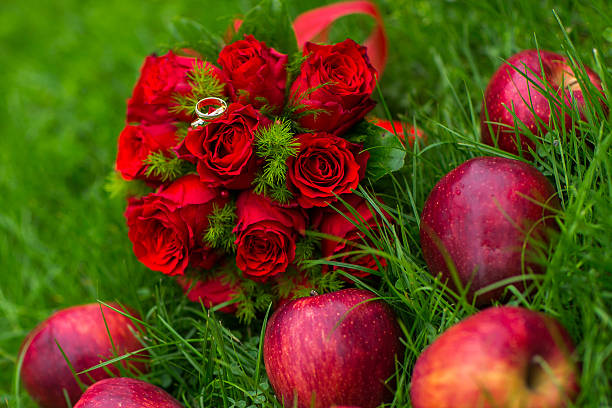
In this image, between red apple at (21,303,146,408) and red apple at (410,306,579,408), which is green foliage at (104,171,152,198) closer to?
red apple at (21,303,146,408)

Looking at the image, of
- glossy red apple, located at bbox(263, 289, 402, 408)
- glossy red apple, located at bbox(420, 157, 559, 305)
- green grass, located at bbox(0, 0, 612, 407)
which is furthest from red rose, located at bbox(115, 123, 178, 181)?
glossy red apple, located at bbox(420, 157, 559, 305)

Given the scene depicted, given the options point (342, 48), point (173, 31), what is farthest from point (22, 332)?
point (342, 48)

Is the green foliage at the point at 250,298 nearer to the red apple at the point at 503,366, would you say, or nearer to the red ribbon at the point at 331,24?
the red apple at the point at 503,366

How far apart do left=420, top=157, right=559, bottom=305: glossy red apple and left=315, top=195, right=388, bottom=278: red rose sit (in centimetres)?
21

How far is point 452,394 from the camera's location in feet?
3.55

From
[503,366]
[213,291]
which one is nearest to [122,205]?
[213,291]

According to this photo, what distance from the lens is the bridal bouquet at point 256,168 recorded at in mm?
1468

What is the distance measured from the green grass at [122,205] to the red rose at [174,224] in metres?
0.20

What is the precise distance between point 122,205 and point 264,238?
40.3 inches

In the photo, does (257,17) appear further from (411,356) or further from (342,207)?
(411,356)

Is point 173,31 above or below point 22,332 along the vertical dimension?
above

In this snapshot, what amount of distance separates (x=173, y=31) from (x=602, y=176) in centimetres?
139

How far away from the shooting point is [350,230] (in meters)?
1.52

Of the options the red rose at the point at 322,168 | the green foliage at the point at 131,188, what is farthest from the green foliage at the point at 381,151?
the green foliage at the point at 131,188
